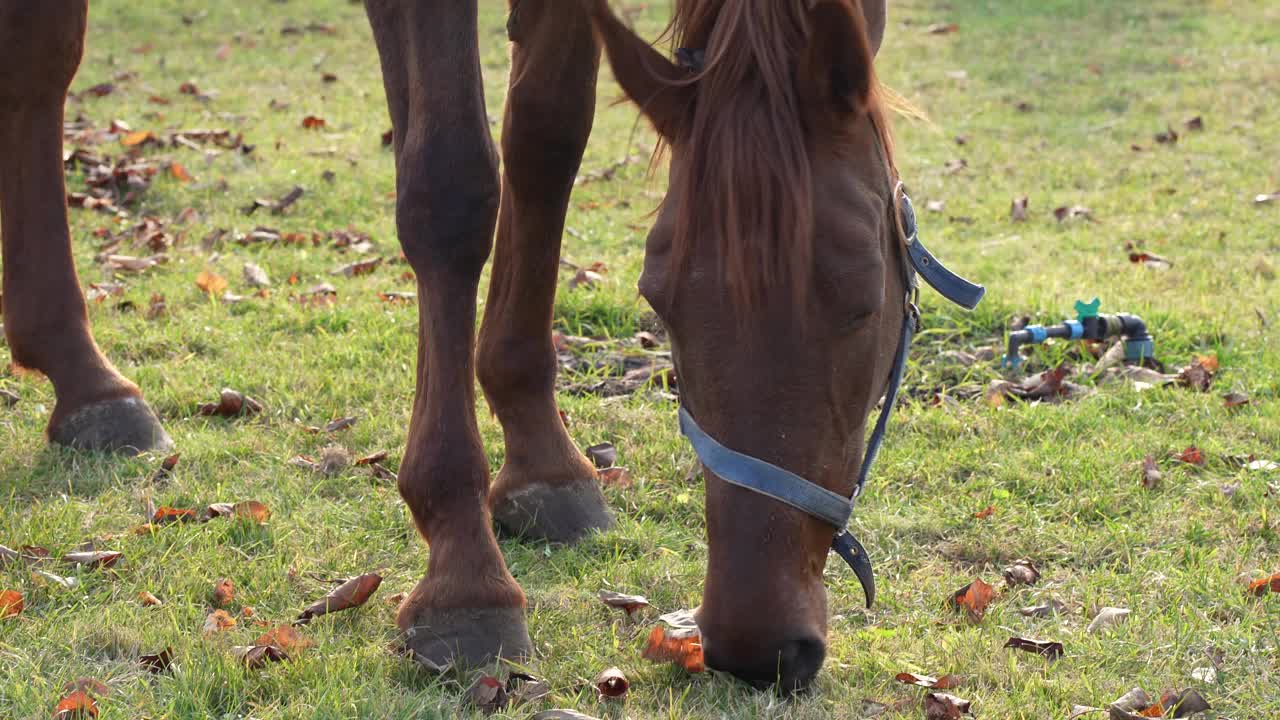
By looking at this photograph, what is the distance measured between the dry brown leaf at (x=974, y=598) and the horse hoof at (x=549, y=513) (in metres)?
0.93

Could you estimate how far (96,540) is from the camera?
3.26m

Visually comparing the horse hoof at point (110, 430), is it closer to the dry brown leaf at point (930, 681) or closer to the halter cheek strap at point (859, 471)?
the halter cheek strap at point (859, 471)

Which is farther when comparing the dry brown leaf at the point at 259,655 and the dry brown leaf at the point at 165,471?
the dry brown leaf at the point at 165,471

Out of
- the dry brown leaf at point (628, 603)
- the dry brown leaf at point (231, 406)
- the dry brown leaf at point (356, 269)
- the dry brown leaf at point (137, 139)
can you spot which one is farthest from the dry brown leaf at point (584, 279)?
the dry brown leaf at point (137, 139)

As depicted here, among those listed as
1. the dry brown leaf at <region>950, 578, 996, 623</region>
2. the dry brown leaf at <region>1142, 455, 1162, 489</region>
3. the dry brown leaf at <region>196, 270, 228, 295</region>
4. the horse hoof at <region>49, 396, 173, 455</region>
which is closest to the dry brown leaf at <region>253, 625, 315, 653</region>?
the horse hoof at <region>49, 396, 173, 455</region>

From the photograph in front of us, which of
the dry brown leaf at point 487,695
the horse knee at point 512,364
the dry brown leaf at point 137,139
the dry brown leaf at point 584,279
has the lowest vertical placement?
the dry brown leaf at point 487,695

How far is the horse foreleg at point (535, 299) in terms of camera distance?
3.28 metres

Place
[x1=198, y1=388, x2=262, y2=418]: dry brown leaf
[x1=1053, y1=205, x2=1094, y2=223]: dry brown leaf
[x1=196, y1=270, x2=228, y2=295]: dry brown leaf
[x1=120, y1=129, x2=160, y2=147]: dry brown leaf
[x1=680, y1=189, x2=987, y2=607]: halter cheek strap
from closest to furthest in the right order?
[x1=680, y1=189, x2=987, y2=607]: halter cheek strap → [x1=198, y1=388, x2=262, y2=418]: dry brown leaf → [x1=196, y1=270, x2=228, y2=295]: dry brown leaf → [x1=1053, y1=205, x2=1094, y2=223]: dry brown leaf → [x1=120, y1=129, x2=160, y2=147]: dry brown leaf

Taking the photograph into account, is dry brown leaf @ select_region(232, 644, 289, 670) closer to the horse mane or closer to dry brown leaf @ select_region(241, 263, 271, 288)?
the horse mane

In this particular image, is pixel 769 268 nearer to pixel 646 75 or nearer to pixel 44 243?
pixel 646 75

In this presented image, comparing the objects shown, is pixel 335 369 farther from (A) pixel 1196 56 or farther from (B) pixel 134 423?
(A) pixel 1196 56

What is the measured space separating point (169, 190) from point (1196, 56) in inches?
332

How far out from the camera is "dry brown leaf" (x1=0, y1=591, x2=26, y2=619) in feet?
9.37

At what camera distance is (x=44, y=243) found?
3941 millimetres
